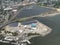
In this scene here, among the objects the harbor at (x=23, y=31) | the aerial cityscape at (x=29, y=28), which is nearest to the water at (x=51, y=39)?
the aerial cityscape at (x=29, y=28)

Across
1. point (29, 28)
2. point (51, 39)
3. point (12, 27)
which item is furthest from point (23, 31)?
point (51, 39)

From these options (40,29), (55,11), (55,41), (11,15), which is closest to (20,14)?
(11,15)

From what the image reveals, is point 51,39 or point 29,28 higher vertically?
point 51,39

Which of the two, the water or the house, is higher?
the water

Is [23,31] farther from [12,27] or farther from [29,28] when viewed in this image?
[12,27]

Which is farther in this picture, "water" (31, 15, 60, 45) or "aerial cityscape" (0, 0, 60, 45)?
"aerial cityscape" (0, 0, 60, 45)

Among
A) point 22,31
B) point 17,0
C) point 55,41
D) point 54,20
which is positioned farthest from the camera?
point 17,0

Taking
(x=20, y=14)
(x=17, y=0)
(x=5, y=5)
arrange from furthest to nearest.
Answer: (x=17, y=0) < (x=5, y=5) < (x=20, y=14)

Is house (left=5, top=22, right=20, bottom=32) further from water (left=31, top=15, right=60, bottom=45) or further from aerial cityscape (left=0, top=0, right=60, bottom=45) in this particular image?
water (left=31, top=15, right=60, bottom=45)

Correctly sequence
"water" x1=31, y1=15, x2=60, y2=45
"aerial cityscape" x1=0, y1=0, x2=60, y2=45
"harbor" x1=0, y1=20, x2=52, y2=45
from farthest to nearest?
"harbor" x1=0, y1=20, x2=52, y2=45, "aerial cityscape" x1=0, y1=0, x2=60, y2=45, "water" x1=31, y1=15, x2=60, y2=45

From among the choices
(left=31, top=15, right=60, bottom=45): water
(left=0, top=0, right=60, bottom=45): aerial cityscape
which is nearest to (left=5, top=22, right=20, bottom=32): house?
(left=0, top=0, right=60, bottom=45): aerial cityscape

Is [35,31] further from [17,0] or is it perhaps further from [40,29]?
[17,0]
